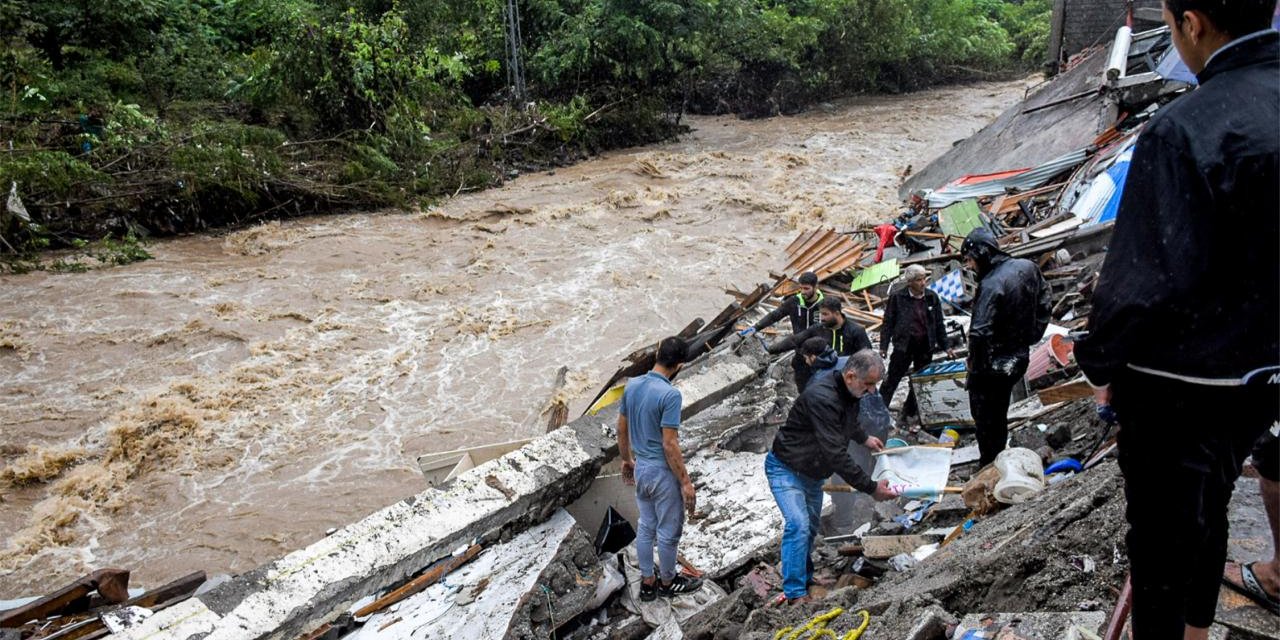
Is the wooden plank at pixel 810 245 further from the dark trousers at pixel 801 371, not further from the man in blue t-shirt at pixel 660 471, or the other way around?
the man in blue t-shirt at pixel 660 471

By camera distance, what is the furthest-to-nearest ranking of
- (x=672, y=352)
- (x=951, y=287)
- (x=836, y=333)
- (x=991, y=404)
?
(x=951, y=287)
(x=836, y=333)
(x=991, y=404)
(x=672, y=352)

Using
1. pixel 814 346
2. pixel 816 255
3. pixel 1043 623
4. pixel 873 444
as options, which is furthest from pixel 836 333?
pixel 816 255

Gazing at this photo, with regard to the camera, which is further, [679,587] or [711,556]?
[711,556]

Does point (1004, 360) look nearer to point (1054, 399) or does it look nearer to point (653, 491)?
point (1054, 399)

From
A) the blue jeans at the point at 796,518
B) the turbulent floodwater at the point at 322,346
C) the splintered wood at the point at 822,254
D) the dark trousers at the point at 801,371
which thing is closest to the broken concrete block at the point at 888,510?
the blue jeans at the point at 796,518

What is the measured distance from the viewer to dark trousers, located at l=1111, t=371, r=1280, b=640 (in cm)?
189

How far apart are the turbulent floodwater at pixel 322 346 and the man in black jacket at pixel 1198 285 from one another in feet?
24.3

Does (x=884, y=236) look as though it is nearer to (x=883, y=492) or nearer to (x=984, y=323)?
(x=984, y=323)

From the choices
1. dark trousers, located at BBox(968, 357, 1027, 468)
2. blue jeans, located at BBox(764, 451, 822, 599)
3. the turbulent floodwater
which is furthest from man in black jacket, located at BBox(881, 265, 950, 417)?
the turbulent floodwater

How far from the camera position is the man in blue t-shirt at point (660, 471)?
464cm

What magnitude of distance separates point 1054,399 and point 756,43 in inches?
867

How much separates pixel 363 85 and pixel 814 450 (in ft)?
53.3

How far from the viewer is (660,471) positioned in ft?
15.4

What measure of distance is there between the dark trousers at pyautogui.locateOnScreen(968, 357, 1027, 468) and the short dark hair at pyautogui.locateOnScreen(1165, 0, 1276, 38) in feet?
11.1
